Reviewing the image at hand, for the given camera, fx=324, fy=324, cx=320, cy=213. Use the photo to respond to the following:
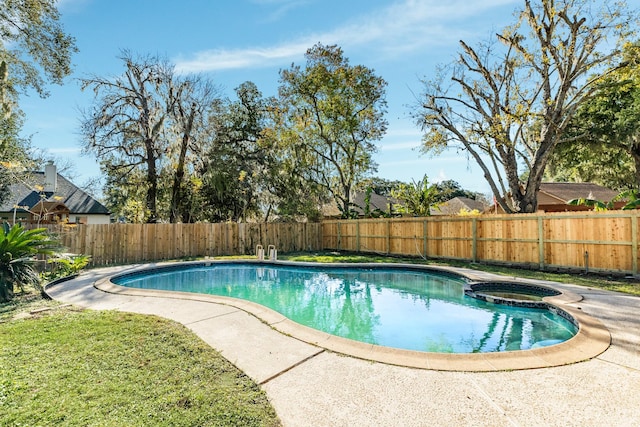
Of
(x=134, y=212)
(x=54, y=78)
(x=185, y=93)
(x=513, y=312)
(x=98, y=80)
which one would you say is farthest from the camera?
(x=134, y=212)

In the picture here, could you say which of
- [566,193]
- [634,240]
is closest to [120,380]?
[634,240]

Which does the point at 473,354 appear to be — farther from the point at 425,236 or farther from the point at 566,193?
the point at 566,193

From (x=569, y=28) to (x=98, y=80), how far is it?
62.4 ft

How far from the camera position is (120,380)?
267 cm

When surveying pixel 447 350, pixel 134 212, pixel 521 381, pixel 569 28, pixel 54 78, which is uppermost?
pixel 569 28

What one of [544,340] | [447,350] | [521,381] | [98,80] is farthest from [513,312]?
[98,80]

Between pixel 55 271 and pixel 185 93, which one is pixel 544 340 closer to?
pixel 55 271

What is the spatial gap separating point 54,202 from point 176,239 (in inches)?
385

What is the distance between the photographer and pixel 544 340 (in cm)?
448

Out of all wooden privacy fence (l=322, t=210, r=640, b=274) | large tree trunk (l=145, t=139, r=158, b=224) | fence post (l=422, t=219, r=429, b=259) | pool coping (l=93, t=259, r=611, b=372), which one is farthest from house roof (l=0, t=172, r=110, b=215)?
pool coping (l=93, t=259, r=611, b=372)

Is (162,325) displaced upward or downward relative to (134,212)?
downward

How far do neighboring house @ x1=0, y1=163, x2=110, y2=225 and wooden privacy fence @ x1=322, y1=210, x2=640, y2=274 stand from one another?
16672mm

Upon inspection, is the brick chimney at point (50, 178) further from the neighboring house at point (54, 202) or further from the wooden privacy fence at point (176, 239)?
the wooden privacy fence at point (176, 239)

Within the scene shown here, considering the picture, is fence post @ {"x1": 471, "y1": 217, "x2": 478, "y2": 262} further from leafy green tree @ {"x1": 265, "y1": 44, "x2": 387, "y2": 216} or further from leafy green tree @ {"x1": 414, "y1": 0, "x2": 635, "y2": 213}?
leafy green tree @ {"x1": 265, "y1": 44, "x2": 387, "y2": 216}
